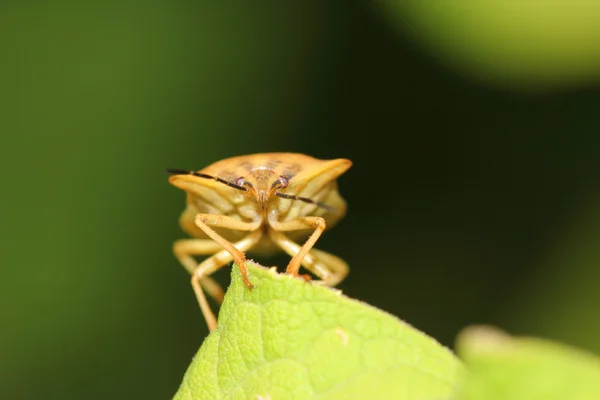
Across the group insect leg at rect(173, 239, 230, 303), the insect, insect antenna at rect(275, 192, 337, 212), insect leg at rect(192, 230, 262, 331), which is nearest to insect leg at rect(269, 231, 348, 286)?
the insect

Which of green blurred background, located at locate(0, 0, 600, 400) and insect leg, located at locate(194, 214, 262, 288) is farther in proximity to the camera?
green blurred background, located at locate(0, 0, 600, 400)

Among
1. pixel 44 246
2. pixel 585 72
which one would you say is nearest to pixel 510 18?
pixel 585 72

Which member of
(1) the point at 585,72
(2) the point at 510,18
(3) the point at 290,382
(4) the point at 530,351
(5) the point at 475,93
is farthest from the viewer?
(5) the point at 475,93

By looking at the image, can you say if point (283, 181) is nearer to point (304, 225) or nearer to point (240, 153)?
point (304, 225)

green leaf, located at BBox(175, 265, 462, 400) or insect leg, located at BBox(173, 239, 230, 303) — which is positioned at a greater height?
green leaf, located at BBox(175, 265, 462, 400)

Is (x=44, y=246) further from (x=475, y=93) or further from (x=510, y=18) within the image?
(x=510, y=18)

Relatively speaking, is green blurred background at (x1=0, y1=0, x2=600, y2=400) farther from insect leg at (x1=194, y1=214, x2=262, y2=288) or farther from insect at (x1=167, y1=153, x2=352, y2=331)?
insect leg at (x1=194, y1=214, x2=262, y2=288)

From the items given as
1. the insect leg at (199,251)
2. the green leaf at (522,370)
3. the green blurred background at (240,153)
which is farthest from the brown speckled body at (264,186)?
the green leaf at (522,370)

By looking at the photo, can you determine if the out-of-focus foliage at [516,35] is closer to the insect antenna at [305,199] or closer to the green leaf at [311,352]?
the insect antenna at [305,199]
